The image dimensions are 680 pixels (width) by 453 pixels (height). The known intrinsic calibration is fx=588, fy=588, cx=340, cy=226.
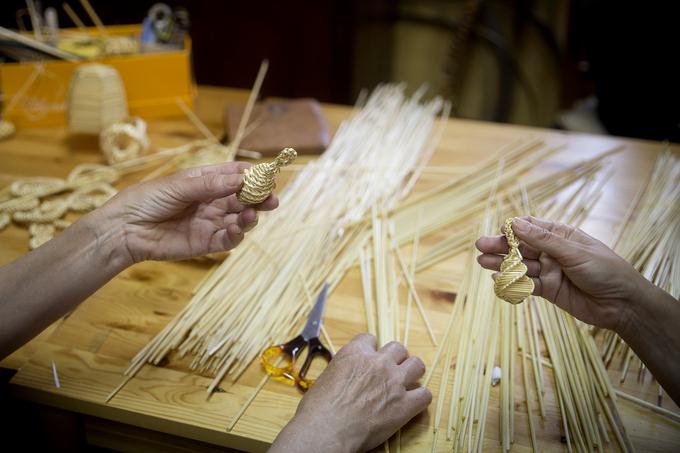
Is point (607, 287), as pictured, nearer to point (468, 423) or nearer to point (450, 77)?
point (468, 423)

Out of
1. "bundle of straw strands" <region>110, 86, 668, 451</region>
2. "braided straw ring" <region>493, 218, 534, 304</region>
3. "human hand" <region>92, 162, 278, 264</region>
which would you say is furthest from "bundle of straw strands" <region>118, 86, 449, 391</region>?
"braided straw ring" <region>493, 218, 534, 304</region>

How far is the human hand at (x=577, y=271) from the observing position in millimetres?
1046

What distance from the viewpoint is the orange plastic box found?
2.06 metres

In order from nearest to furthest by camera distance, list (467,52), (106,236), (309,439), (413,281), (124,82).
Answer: (309,439), (106,236), (413,281), (124,82), (467,52)

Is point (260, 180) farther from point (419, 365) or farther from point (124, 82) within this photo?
point (124, 82)

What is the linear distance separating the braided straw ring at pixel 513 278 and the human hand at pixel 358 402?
0.22 meters

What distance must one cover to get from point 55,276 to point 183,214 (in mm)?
294

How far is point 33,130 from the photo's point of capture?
2.15 metres

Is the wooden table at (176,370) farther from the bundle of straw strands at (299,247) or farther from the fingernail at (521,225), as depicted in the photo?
the fingernail at (521,225)

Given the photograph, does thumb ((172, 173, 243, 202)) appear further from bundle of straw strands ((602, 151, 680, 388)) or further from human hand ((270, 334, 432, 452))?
bundle of straw strands ((602, 151, 680, 388))

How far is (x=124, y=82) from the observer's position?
7.12 feet

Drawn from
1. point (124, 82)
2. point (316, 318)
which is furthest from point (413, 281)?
point (124, 82)

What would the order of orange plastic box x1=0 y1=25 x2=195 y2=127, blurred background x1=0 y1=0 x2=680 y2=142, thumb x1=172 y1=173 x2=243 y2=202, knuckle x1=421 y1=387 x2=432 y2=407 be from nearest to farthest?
knuckle x1=421 y1=387 x2=432 y2=407 < thumb x1=172 y1=173 x2=243 y2=202 < orange plastic box x1=0 y1=25 x2=195 y2=127 < blurred background x1=0 y1=0 x2=680 y2=142

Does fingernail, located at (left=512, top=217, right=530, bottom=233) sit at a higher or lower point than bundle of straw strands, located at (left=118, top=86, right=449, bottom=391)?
Answer: higher
